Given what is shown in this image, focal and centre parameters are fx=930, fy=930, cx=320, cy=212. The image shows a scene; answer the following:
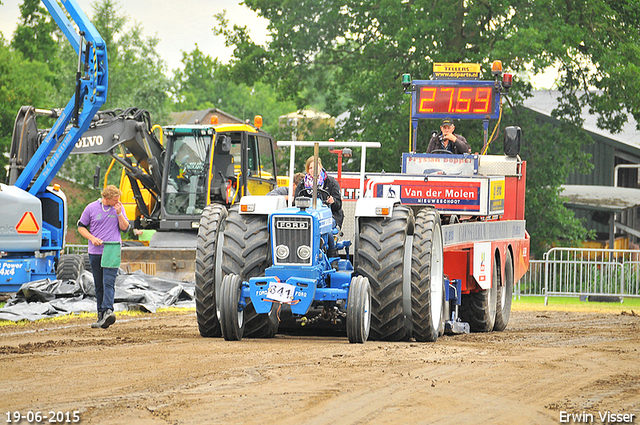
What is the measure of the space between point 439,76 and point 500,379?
8957mm

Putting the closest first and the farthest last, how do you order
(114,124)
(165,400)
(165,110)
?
(165,400)
(114,124)
(165,110)

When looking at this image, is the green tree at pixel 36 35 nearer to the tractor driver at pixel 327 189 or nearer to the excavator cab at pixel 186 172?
the excavator cab at pixel 186 172

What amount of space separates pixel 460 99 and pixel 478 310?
3862mm

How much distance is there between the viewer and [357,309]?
29.9ft

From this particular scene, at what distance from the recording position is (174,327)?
12234mm

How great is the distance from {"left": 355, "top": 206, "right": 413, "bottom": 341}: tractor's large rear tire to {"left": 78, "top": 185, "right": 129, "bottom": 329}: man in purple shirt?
11.9ft

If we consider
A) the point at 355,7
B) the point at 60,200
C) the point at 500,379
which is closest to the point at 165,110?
the point at 355,7

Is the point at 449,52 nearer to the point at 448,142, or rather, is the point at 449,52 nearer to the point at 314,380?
the point at 448,142

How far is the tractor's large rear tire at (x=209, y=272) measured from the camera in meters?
9.88

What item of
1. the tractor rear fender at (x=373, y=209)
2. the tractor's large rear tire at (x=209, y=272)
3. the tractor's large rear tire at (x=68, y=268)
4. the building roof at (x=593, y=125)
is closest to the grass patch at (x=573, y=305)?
the tractor's large rear tire at (x=68, y=268)

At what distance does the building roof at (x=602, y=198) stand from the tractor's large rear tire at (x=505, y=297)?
15.6m

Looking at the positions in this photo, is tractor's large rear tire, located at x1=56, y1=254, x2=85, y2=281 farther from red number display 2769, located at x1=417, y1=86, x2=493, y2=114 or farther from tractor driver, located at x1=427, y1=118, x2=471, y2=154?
red number display 2769, located at x1=417, y1=86, x2=493, y2=114

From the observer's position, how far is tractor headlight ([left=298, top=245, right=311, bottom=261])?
931 cm

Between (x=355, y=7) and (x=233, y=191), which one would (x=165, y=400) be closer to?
(x=233, y=191)
